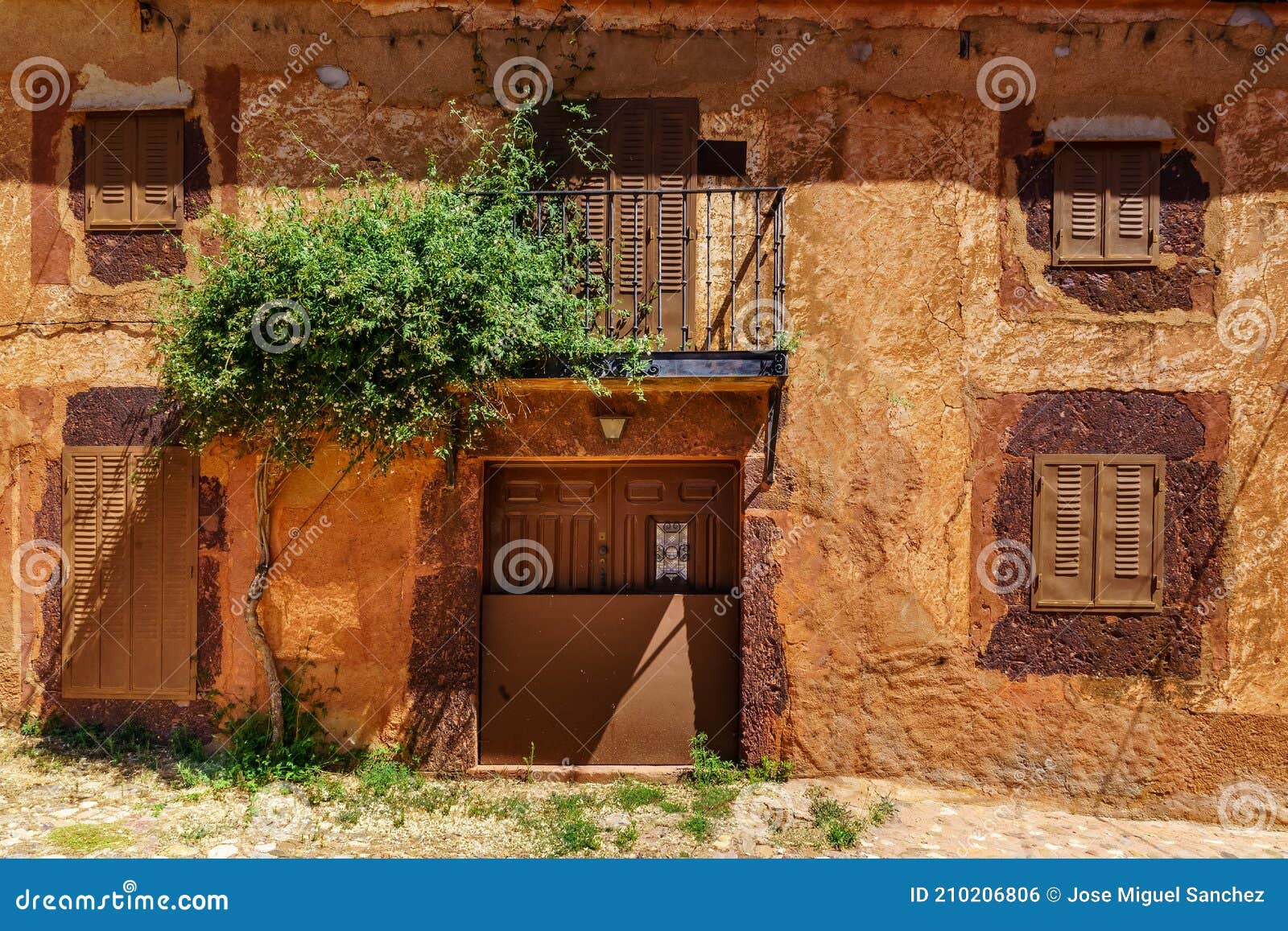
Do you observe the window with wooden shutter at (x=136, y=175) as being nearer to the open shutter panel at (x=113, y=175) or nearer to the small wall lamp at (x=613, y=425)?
the open shutter panel at (x=113, y=175)

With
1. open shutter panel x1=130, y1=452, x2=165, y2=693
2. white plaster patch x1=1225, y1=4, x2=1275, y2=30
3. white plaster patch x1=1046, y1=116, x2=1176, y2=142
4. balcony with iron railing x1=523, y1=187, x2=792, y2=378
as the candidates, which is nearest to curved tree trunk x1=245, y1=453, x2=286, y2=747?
open shutter panel x1=130, y1=452, x2=165, y2=693

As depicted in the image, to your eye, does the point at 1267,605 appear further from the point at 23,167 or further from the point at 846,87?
the point at 23,167

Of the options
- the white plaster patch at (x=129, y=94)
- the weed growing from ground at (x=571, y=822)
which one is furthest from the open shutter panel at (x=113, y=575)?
the weed growing from ground at (x=571, y=822)

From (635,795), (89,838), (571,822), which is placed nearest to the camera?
(89,838)

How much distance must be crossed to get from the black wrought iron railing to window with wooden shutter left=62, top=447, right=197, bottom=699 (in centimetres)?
329

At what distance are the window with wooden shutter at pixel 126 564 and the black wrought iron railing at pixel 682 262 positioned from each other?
10.8 ft

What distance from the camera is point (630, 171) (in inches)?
225

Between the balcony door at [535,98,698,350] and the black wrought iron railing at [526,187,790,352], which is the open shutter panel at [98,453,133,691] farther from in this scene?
the balcony door at [535,98,698,350]

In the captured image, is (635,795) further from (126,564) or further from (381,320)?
(126,564)

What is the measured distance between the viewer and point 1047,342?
5598 millimetres

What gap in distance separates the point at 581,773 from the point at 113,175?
5.53 m

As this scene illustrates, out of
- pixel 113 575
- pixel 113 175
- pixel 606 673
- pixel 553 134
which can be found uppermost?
pixel 553 134

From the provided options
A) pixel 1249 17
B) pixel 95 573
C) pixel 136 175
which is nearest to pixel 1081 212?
pixel 1249 17

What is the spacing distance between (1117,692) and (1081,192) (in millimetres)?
3504
